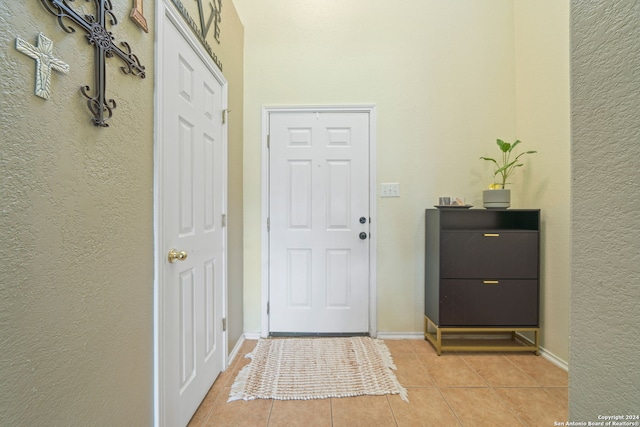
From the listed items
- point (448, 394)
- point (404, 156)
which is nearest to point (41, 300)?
point (448, 394)

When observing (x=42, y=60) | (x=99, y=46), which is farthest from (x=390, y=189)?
(x=42, y=60)

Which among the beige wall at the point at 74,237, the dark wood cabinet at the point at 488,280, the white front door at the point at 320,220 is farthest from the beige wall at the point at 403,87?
the beige wall at the point at 74,237

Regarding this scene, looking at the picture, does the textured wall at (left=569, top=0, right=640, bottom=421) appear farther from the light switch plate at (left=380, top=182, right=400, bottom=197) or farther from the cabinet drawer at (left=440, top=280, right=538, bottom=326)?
the light switch plate at (left=380, top=182, right=400, bottom=197)

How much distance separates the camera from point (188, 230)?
54.8 inches

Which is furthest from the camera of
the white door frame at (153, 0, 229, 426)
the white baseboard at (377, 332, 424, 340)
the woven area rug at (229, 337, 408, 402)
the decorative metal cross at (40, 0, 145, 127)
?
the white baseboard at (377, 332, 424, 340)

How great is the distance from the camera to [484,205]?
2168 mm

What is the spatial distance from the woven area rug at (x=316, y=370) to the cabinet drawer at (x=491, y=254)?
2.81 ft

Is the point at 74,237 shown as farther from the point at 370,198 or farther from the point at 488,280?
the point at 488,280

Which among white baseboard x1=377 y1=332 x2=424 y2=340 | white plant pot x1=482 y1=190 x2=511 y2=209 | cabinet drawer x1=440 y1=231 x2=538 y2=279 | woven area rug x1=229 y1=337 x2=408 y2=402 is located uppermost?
white plant pot x1=482 y1=190 x2=511 y2=209

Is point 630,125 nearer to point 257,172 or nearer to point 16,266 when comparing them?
point 16,266

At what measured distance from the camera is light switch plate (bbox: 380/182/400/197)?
233cm

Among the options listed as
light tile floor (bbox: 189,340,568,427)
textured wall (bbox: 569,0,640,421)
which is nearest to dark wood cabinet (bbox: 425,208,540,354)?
light tile floor (bbox: 189,340,568,427)

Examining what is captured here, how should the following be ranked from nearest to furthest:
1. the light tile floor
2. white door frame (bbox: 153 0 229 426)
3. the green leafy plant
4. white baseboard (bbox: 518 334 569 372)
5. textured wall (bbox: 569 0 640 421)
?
textured wall (bbox: 569 0 640 421), white door frame (bbox: 153 0 229 426), the light tile floor, white baseboard (bbox: 518 334 569 372), the green leafy plant

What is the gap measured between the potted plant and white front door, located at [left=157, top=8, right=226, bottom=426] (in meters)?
2.08
